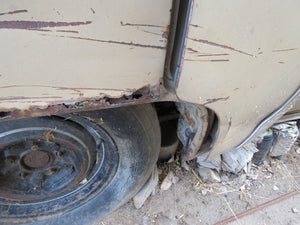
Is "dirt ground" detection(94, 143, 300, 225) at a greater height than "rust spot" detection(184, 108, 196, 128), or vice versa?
"rust spot" detection(184, 108, 196, 128)

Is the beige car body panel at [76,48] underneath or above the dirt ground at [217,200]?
above

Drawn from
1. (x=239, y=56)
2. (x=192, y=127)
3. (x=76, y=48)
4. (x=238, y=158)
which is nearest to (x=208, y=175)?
(x=238, y=158)

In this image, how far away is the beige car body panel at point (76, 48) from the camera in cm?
60

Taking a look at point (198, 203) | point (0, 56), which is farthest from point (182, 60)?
point (198, 203)

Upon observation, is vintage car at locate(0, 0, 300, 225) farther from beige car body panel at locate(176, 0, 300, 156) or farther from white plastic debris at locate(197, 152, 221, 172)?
white plastic debris at locate(197, 152, 221, 172)

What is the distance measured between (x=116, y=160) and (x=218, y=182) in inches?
42.3

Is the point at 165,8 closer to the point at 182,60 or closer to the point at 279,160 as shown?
the point at 182,60

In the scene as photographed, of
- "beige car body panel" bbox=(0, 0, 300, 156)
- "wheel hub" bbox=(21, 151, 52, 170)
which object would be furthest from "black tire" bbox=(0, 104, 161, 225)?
"beige car body panel" bbox=(0, 0, 300, 156)

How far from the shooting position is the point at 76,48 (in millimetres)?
668

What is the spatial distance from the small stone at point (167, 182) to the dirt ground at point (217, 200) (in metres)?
0.03

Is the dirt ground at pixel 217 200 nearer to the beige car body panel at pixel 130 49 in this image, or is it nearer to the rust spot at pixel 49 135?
the rust spot at pixel 49 135

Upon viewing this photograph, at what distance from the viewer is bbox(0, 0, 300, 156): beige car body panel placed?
615 mm

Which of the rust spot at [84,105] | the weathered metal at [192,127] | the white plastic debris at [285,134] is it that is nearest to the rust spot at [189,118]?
the weathered metal at [192,127]

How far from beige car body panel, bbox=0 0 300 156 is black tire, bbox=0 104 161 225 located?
0.31 meters
